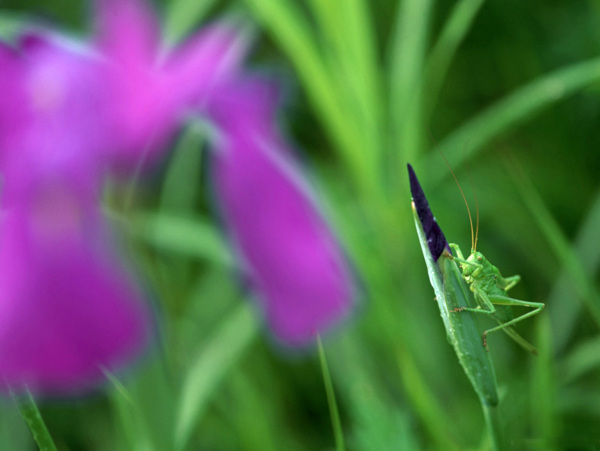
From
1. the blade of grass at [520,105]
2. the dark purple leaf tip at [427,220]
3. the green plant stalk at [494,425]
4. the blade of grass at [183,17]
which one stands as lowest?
the green plant stalk at [494,425]

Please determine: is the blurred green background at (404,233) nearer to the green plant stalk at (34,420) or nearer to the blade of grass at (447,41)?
the blade of grass at (447,41)

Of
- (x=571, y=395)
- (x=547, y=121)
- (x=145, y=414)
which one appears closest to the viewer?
(x=145, y=414)

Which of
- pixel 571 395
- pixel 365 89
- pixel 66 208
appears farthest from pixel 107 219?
pixel 571 395

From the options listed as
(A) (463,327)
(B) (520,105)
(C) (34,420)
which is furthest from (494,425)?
(B) (520,105)

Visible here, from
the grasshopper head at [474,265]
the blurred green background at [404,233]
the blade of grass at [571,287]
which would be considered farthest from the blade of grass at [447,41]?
the grasshopper head at [474,265]

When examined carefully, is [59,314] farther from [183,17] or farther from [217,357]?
[183,17]

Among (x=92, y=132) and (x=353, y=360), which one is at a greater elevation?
(x=92, y=132)

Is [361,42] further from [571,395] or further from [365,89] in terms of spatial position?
[571,395]

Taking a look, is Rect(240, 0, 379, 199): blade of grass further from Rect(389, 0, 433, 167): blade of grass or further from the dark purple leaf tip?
the dark purple leaf tip
